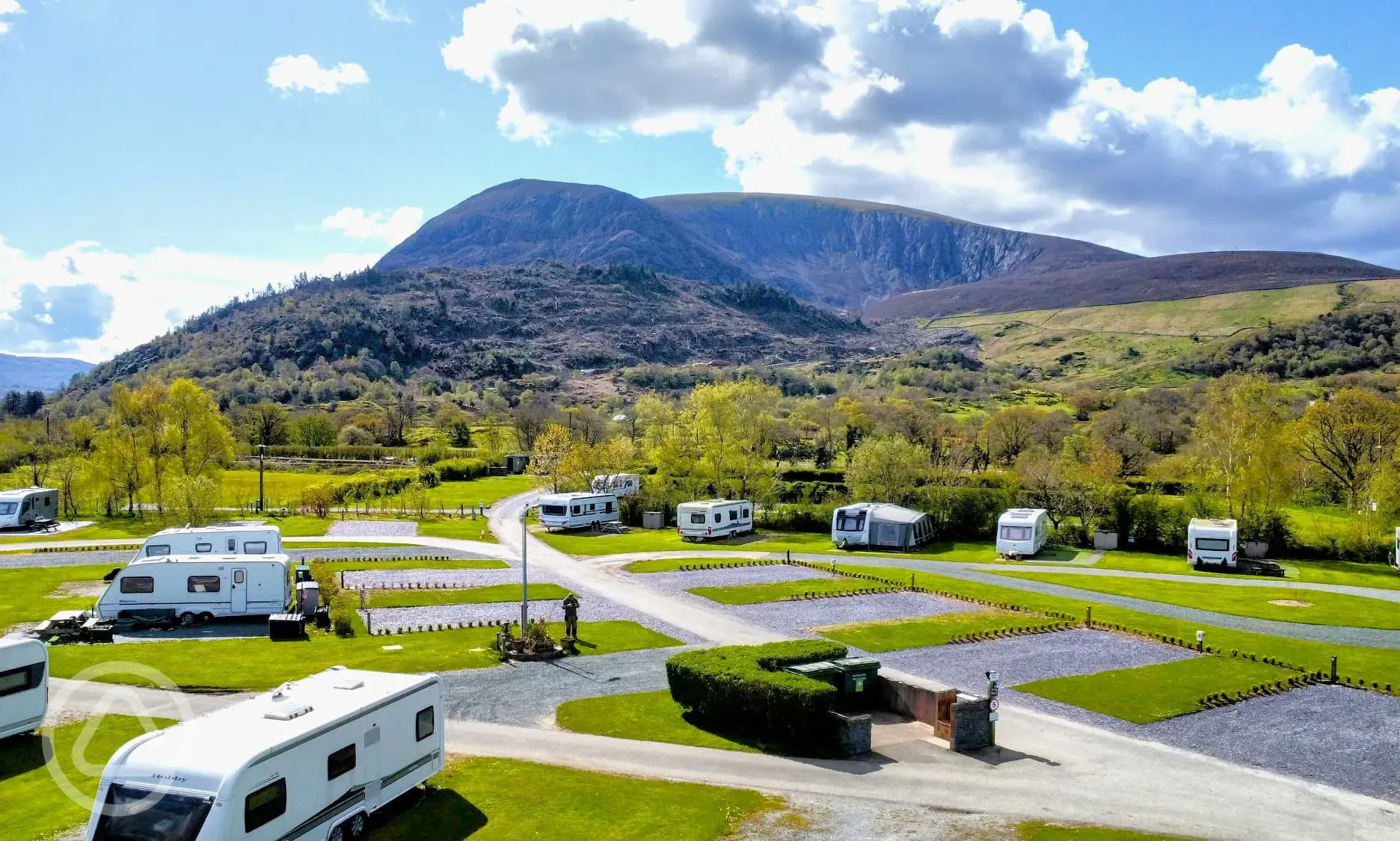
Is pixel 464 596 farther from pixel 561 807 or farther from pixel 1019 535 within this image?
pixel 1019 535

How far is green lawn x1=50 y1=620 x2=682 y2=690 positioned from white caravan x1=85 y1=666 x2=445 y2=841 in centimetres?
915

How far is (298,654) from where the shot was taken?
2606 cm

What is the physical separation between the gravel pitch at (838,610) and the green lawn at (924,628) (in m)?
0.69

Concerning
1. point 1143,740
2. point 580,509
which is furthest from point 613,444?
point 1143,740

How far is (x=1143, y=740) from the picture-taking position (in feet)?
67.1

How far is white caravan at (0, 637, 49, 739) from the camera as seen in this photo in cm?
1720

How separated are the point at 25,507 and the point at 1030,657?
5871cm

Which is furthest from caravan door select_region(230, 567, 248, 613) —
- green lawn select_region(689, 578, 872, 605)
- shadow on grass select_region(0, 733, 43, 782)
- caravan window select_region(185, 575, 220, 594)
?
green lawn select_region(689, 578, 872, 605)

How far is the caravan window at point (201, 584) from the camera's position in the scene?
98.7 ft

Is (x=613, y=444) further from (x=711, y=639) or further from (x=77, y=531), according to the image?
(x=711, y=639)

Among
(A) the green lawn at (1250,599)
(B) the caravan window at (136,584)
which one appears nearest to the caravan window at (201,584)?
(B) the caravan window at (136,584)

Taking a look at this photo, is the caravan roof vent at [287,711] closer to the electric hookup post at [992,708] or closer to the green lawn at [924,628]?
the electric hookup post at [992,708]

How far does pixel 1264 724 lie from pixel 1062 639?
8.29 metres

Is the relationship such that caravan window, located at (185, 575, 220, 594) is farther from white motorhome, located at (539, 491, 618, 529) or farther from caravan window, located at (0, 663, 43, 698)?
white motorhome, located at (539, 491, 618, 529)
